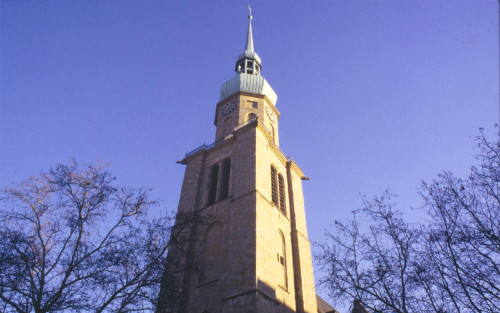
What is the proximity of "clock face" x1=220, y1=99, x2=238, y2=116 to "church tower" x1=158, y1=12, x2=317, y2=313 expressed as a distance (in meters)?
0.11

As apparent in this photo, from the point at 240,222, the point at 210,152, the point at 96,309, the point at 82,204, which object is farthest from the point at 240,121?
the point at 96,309

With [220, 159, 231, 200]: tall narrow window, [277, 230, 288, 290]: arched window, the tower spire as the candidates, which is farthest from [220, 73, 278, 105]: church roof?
[277, 230, 288, 290]: arched window

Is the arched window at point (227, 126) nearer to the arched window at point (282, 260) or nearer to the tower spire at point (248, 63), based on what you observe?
the tower spire at point (248, 63)

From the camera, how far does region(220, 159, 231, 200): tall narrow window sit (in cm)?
2364

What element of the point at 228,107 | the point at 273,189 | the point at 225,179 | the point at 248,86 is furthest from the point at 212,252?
the point at 248,86

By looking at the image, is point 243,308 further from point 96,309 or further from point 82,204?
point 82,204

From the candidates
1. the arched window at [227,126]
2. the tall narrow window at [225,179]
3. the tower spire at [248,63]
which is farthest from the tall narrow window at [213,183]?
the tower spire at [248,63]

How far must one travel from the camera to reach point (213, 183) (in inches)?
987

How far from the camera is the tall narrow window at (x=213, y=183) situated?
2403 centimetres

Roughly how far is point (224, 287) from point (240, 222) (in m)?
A: 3.49

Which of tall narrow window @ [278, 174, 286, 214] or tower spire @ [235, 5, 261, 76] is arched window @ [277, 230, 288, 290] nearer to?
tall narrow window @ [278, 174, 286, 214]

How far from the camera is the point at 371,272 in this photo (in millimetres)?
12320

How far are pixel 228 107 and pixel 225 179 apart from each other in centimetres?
860

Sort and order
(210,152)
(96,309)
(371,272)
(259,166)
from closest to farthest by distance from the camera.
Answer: (96,309), (371,272), (259,166), (210,152)
